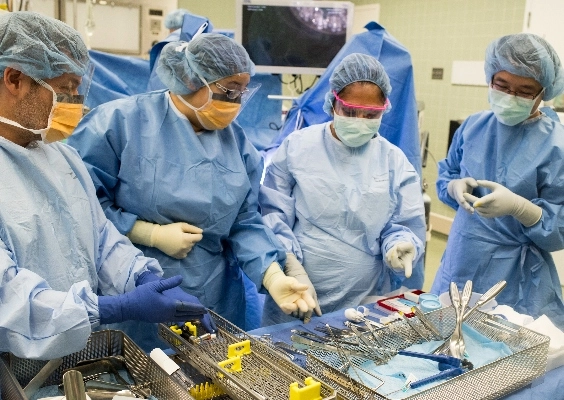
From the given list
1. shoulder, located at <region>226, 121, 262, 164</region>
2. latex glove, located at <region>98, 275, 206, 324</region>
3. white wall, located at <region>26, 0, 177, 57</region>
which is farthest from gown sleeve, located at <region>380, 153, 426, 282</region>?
white wall, located at <region>26, 0, 177, 57</region>

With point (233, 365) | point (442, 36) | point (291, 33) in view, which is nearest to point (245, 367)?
point (233, 365)

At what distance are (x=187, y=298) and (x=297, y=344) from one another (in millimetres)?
330

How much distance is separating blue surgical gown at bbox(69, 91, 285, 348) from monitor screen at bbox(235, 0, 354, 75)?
141 centimetres

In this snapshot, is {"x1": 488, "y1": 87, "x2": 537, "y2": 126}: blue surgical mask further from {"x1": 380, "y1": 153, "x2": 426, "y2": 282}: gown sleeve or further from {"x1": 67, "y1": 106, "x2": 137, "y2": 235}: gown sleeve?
{"x1": 67, "y1": 106, "x2": 137, "y2": 235}: gown sleeve

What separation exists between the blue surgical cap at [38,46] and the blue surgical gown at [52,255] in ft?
0.59

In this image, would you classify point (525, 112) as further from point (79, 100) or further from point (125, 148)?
point (79, 100)

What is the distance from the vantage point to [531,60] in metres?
1.96

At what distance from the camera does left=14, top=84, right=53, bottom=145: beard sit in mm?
1210

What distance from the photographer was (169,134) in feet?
5.55

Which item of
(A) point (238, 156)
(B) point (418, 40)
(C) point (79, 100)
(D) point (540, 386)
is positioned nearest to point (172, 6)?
(B) point (418, 40)

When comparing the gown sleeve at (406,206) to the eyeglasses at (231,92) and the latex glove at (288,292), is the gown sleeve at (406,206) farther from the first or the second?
the eyeglasses at (231,92)

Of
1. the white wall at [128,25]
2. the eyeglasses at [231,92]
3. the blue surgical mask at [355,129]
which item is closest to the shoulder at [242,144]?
the eyeglasses at [231,92]

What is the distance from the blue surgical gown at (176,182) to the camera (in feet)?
5.35

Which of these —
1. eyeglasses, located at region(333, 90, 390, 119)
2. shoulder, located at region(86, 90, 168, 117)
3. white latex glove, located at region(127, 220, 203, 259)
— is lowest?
white latex glove, located at region(127, 220, 203, 259)
